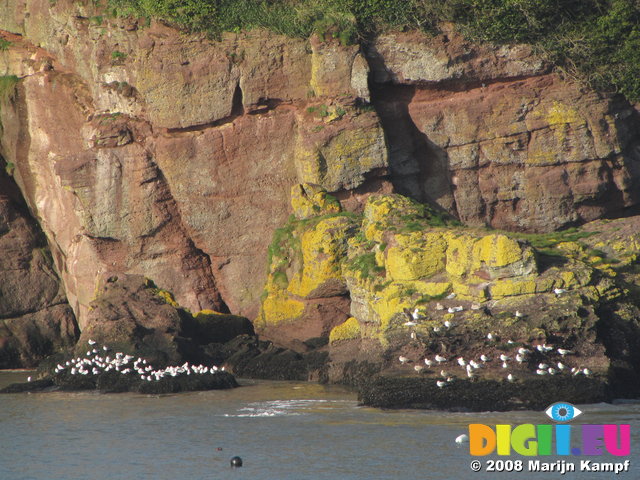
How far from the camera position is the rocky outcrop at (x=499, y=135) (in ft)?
84.7

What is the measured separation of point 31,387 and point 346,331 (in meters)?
6.23

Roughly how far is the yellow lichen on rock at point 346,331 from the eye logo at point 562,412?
5.61 m

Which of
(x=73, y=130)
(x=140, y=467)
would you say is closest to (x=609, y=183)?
(x=73, y=130)

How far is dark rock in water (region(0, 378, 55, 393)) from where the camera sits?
2119 centimetres

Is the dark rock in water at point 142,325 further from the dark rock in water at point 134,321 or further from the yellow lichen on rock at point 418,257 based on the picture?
the yellow lichen on rock at point 418,257

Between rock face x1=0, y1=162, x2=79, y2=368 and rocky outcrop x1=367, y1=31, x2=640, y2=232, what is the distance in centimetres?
995

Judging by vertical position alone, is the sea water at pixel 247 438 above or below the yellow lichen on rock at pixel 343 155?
below

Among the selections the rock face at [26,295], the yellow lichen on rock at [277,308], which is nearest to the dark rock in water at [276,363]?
the yellow lichen on rock at [277,308]

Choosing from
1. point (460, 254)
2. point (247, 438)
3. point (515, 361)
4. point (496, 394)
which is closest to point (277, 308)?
point (460, 254)

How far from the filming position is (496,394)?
17.2 metres

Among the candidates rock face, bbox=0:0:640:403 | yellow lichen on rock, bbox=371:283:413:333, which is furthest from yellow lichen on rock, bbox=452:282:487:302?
rock face, bbox=0:0:640:403

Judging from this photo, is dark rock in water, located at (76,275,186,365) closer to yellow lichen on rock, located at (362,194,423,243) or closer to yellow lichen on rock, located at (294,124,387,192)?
yellow lichen on rock, located at (362,194,423,243)

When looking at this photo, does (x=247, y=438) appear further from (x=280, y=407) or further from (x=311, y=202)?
(x=311, y=202)

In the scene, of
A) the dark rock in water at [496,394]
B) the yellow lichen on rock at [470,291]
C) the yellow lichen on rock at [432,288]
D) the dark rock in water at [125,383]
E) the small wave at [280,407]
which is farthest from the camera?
the dark rock in water at [125,383]
